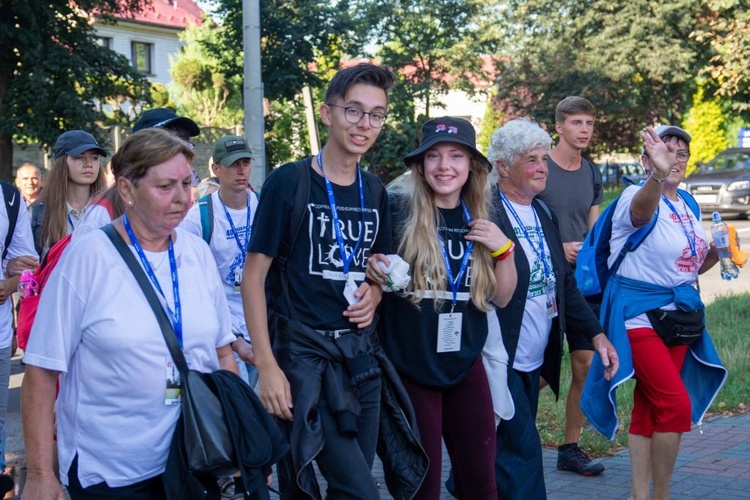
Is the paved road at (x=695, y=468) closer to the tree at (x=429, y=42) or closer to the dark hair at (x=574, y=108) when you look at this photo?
the dark hair at (x=574, y=108)

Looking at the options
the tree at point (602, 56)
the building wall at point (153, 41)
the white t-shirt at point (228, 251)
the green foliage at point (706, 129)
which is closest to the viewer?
the white t-shirt at point (228, 251)

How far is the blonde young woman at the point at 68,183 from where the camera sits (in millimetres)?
5984

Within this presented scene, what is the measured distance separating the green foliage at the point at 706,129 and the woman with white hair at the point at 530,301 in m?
40.6

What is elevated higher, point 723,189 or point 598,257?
point 723,189

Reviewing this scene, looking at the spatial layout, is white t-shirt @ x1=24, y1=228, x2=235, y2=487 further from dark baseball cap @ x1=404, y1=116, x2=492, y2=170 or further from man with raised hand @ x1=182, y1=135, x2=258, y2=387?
man with raised hand @ x1=182, y1=135, x2=258, y2=387

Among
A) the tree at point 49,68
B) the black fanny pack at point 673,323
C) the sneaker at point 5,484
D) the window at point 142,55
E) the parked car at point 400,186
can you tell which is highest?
the window at point 142,55

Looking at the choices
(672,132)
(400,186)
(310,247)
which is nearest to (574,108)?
(672,132)

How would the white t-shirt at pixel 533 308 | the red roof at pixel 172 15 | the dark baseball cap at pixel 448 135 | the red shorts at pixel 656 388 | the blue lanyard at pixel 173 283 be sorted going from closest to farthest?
the blue lanyard at pixel 173 283 → the dark baseball cap at pixel 448 135 → the white t-shirt at pixel 533 308 → the red shorts at pixel 656 388 → the red roof at pixel 172 15

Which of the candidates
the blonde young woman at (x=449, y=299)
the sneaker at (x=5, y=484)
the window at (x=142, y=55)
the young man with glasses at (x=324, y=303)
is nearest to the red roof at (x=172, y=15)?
the window at (x=142, y=55)

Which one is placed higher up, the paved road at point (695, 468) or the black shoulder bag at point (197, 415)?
the black shoulder bag at point (197, 415)

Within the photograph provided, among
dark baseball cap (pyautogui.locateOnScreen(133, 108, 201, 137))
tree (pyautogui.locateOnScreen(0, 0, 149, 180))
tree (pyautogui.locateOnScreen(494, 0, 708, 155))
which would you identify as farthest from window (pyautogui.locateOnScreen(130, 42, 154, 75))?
dark baseball cap (pyautogui.locateOnScreen(133, 108, 201, 137))

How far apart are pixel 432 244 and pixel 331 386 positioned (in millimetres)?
808

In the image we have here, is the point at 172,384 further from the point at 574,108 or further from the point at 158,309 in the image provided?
the point at 574,108

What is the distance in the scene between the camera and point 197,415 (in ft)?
9.56
